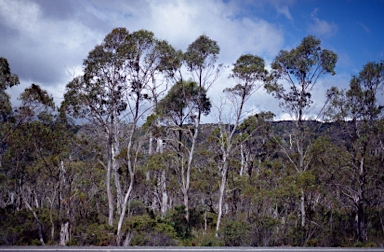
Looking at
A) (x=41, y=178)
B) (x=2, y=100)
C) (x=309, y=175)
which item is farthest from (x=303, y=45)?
(x=41, y=178)

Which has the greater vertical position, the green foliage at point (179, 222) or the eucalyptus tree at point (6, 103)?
the eucalyptus tree at point (6, 103)

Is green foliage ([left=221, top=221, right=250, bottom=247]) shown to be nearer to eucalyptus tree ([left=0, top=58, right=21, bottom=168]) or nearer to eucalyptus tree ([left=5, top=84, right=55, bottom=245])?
eucalyptus tree ([left=5, top=84, right=55, bottom=245])

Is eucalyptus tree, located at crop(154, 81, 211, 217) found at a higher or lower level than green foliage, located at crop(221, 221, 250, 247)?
higher

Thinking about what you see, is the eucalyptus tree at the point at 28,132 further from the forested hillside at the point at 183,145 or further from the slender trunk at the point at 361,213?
the slender trunk at the point at 361,213

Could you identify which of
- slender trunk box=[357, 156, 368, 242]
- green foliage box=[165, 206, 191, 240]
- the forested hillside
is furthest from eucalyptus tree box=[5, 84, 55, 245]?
slender trunk box=[357, 156, 368, 242]

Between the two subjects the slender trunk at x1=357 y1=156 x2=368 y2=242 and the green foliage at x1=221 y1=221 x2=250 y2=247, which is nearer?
the green foliage at x1=221 y1=221 x2=250 y2=247

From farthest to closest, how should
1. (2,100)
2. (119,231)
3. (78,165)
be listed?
(78,165)
(2,100)
(119,231)

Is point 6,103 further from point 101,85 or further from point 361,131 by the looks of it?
point 361,131

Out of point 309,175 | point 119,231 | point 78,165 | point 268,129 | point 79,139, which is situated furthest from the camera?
point 268,129

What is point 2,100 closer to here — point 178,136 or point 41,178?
point 178,136

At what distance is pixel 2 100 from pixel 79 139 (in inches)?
159

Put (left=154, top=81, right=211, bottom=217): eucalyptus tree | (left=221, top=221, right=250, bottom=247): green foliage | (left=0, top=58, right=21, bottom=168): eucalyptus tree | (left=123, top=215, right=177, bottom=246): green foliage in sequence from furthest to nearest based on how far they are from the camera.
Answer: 1. (left=154, top=81, right=211, bottom=217): eucalyptus tree
2. (left=0, top=58, right=21, bottom=168): eucalyptus tree
3. (left=221, top=221, right=250, bottom=247): green foliage
4. (left=123, top=215, right=177, bottom=246): green foliage

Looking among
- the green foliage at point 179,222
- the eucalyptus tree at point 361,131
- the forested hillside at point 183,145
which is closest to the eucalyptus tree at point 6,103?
the forested hillside at point 183,145

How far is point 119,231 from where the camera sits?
1170cm
